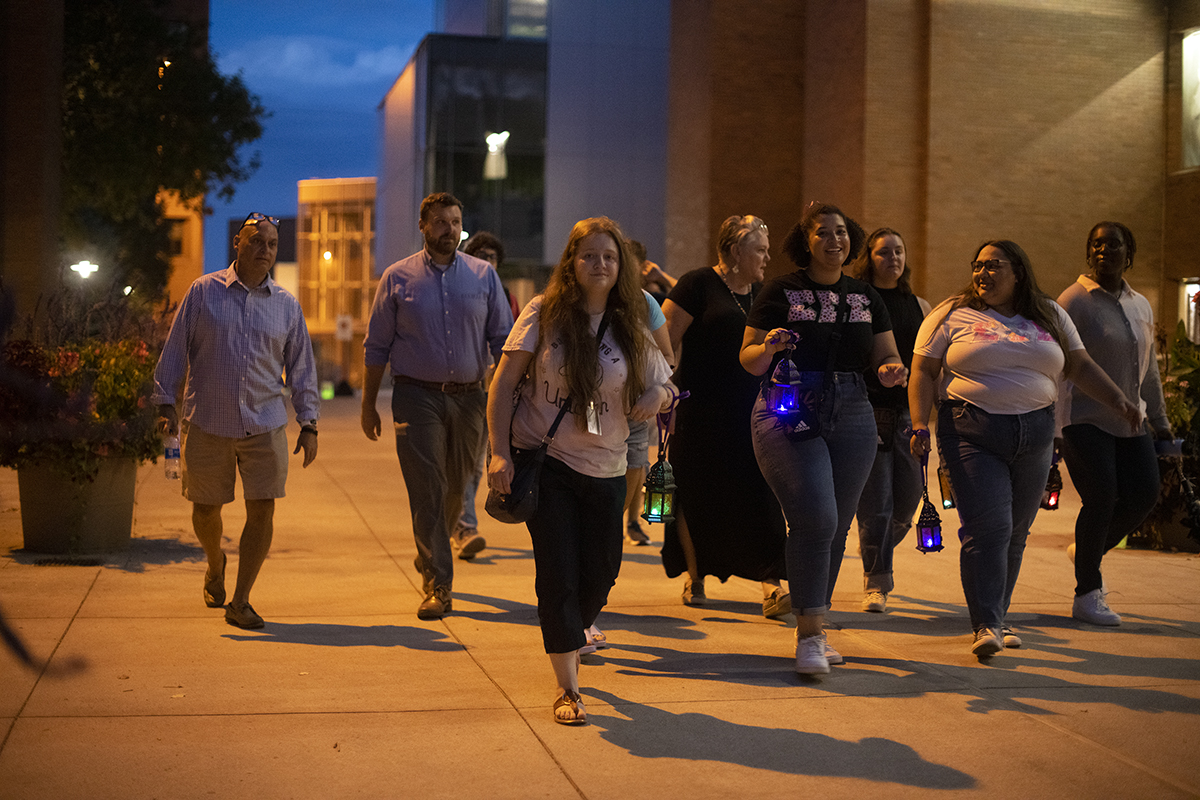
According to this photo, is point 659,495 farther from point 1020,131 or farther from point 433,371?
point 1020,131

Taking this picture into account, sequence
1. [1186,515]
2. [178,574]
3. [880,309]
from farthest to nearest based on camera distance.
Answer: [1186,515] → [178,574] → [880,309]

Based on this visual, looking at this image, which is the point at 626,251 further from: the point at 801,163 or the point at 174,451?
the point at 801,163

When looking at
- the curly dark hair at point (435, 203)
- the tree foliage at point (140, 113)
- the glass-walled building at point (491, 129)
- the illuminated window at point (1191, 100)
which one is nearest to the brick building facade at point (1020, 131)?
the illuminated window at point (1191, 100)

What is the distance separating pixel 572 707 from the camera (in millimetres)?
4566

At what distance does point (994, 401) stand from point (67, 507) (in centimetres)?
560

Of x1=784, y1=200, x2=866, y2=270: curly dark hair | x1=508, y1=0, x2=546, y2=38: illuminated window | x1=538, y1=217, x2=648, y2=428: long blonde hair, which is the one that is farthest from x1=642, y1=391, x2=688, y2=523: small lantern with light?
x1=508, y1=0, x2=546, y2=38: illuminated window

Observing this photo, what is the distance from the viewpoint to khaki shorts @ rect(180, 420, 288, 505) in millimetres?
6195

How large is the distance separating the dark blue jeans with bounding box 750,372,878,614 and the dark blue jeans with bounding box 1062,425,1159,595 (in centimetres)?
162

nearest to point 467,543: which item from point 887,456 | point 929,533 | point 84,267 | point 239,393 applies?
point 239,393

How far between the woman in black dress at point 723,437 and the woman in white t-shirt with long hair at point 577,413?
1.81 meters

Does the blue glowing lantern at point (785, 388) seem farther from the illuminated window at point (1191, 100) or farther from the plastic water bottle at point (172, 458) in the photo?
the illuminated window at point (1191, 100)

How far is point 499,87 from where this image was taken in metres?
39.4

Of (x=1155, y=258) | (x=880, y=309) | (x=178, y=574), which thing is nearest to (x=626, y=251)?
(x=880, y=309)

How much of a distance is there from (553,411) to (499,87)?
36.2m
